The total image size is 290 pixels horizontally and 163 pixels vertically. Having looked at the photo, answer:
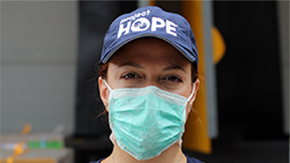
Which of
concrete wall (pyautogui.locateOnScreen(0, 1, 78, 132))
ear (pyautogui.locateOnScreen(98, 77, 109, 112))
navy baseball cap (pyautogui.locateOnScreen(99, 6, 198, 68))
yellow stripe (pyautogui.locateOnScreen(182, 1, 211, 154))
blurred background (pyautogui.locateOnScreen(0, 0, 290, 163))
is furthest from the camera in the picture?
concrete wall (pyautogui.locateOnScreen(0, 1, 78, 132))

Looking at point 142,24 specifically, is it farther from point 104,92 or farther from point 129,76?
point 104,92

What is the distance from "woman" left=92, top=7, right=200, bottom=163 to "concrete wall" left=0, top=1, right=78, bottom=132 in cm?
484

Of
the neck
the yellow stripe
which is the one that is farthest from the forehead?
the yellow stripe

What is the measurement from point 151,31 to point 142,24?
6 cm

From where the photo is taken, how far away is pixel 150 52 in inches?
43.9

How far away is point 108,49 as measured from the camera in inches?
45.4

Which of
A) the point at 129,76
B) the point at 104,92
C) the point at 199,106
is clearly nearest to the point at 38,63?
the point at 199,106

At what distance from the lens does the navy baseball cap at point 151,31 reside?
1086 millimetres

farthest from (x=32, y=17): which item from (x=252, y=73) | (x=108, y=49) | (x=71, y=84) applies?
(x=108, y=49)

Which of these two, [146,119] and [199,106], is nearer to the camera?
[146,119]

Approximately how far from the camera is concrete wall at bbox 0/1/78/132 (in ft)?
18.7

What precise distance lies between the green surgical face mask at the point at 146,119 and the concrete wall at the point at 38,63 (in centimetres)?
483

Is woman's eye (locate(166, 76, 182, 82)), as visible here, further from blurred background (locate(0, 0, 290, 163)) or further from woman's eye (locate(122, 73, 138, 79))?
blurred background (locate(0, 0, 290, 163))

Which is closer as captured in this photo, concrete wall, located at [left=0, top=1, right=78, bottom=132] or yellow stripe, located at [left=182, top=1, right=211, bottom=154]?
yellow stripe, located at [left=182, top=1, right=211, bottom=154]
